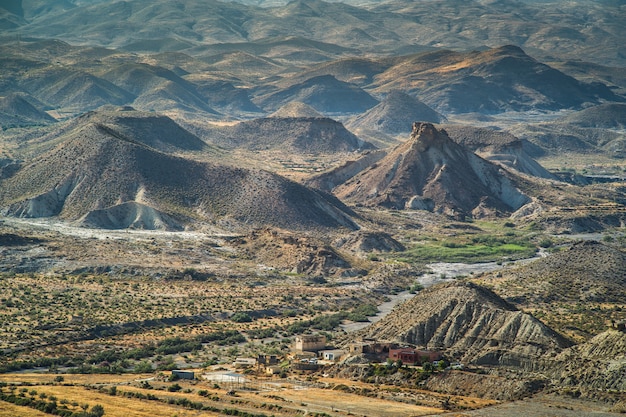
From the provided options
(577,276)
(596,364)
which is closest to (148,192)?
(577,276)

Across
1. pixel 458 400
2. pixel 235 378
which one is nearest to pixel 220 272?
pixel 235 378

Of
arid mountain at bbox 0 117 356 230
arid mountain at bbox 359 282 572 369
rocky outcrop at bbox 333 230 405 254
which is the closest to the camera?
arid mountain at bbox 359 282 572 369

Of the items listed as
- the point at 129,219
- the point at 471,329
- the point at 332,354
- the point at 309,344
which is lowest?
the point at 129,219

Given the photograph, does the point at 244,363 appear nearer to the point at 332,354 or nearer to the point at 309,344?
the point at 309,344

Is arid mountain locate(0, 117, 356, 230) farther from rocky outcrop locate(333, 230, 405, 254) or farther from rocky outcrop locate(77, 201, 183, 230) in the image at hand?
rocky outcrop locate(333, 230, 405, 254)

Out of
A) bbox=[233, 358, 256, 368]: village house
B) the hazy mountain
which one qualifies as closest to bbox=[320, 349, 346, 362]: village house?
bbox=[233, 358, 256, 368]: village house

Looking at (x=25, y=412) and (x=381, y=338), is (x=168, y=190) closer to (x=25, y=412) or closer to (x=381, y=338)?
(x=381, y=338)

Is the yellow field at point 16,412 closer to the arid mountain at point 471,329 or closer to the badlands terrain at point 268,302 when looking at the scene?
the badlands terrain at point 268,302
